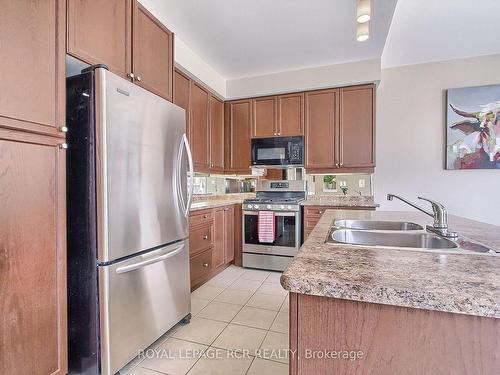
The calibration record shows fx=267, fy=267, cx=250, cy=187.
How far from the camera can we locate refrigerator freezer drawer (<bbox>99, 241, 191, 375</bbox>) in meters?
1.35

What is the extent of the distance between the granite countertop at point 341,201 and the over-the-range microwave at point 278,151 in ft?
1.74

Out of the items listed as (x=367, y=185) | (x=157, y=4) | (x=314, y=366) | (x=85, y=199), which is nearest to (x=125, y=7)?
(x=157, y=4)

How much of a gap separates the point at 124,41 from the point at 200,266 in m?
2.02

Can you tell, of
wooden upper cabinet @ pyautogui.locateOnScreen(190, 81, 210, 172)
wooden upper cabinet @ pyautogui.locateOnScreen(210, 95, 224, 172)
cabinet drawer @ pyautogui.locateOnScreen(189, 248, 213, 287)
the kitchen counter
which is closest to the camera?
cabinet drawer @ pyautogui.locateOnScreen(189, 248, 213, 287)

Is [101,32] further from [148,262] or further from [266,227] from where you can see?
[266,227]

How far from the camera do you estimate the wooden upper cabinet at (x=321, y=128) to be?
3.38 metres

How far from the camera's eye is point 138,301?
60.3 inches

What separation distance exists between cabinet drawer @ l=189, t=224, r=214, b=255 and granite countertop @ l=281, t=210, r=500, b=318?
184 cm

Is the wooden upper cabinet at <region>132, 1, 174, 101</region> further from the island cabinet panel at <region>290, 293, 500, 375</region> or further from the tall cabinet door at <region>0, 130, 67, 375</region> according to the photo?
the island cabinet panel at <region>290, 293, 500, 375</region>

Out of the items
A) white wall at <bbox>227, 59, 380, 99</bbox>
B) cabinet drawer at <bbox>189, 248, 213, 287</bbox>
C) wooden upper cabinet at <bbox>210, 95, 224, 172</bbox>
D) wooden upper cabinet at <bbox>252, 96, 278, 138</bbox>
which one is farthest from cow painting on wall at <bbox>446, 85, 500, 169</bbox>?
cabinet drawer at <bbox>189, 248, 213, 287</bbox>

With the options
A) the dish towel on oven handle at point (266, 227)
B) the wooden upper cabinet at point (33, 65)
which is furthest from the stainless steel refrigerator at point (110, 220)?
the dish towel on oven handle at point (266, 227)

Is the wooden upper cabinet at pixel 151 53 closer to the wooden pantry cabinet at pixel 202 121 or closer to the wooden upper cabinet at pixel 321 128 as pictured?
the wooden pantry cabinet at pixel 202 121

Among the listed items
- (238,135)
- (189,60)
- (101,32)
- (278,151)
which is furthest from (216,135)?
(101,32)

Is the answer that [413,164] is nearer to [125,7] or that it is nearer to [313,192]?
[313,192]
